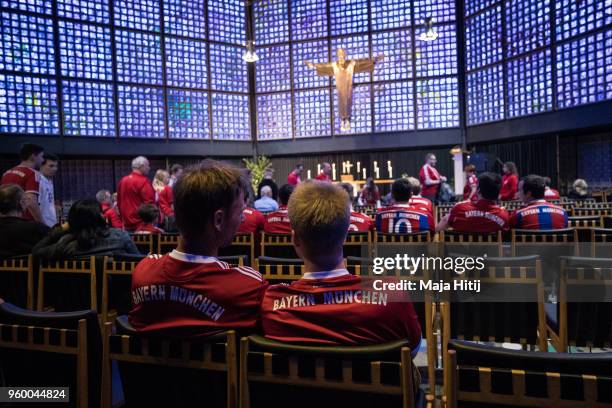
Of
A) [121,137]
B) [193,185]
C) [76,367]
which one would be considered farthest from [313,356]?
[121,137]

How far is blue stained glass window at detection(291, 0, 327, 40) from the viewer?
15.7 m

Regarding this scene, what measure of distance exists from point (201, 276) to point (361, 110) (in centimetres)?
1476

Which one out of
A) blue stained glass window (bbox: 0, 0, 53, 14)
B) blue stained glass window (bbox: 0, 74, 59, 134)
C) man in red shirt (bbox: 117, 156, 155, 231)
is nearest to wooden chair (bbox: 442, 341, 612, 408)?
man in red shirt (bbox: 117, 156, 155, 231)

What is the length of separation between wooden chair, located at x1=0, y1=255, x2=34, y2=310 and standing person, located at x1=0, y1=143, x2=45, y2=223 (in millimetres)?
1474

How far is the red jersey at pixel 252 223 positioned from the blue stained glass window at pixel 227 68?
37.9 ft

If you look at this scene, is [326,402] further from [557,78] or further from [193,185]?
[557,78]

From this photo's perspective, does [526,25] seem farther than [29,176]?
Yes

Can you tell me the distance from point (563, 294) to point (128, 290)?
255 centimetres

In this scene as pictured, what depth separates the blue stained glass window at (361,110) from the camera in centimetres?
1562

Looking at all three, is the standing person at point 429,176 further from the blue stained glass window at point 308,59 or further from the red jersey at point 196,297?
the red jersey at point 196,297

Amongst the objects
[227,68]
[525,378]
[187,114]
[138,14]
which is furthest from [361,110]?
[525,378]

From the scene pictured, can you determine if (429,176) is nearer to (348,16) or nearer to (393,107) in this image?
(393,107)

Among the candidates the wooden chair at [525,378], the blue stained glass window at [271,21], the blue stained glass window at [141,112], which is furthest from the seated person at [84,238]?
the blue stained glass window at [271,21]

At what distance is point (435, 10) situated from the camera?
1478 cm
